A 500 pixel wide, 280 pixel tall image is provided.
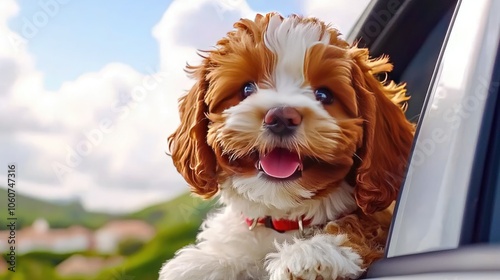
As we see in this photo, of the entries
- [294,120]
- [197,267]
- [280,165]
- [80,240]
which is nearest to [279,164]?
[280,165]

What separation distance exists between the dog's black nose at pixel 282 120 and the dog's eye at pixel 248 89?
0.16 meters

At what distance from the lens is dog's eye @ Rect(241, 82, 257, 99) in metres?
1.96

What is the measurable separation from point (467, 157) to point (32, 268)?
134 centimetres

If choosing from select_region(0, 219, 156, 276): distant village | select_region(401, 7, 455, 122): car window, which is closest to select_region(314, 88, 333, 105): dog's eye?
select_region(0, 219, 156, 276): distant village

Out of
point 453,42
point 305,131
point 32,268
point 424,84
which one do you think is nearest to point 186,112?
point 305,131

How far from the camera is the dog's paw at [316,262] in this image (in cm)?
176

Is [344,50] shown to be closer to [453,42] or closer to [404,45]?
[453,42]

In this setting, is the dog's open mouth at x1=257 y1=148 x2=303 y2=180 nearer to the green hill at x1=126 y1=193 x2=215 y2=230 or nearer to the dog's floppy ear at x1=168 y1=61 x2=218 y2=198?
the dog's floppy ear at x1=168 y1=61 x2=218 y2=198

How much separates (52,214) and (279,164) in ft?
2.51

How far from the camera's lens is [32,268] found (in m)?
2.25

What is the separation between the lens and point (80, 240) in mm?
2289

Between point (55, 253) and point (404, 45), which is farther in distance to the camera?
point (404, 45)

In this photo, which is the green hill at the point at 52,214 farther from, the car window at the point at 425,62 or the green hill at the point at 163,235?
the car window at the point at 425,62

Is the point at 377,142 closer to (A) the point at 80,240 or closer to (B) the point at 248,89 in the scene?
(B) the point at 248,89
